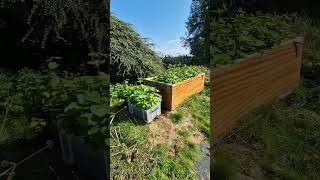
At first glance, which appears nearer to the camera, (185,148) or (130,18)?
(130,18)

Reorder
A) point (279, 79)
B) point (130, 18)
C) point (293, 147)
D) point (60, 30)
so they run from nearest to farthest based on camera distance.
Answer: point (130, 18) < point (60, 30) < point (293, 147) < point (279, 79)

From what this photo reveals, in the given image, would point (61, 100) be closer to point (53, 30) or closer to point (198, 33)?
point (53, 30)

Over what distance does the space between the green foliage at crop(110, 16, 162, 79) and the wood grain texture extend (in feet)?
1.85

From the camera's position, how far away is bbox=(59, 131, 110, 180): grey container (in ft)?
6.16

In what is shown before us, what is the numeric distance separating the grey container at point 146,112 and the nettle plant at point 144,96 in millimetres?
18

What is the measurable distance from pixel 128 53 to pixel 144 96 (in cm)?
21

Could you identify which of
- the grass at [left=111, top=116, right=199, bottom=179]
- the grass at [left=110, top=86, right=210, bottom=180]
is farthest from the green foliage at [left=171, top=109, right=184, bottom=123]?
the grass at [left=111, top=116, right=199, bottom=179]

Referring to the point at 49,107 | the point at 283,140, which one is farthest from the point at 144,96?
the point at 283,140

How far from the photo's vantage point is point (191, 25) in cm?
192

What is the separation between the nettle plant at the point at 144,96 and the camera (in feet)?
5.55

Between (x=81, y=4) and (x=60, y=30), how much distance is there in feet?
0.72

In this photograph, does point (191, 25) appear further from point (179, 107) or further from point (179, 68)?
point (179, 107)

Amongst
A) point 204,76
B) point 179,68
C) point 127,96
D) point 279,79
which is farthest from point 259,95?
point 127,96

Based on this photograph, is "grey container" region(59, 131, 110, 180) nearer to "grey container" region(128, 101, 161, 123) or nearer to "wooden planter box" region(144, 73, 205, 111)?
"grey container" region(128, 101, 161, 123)
